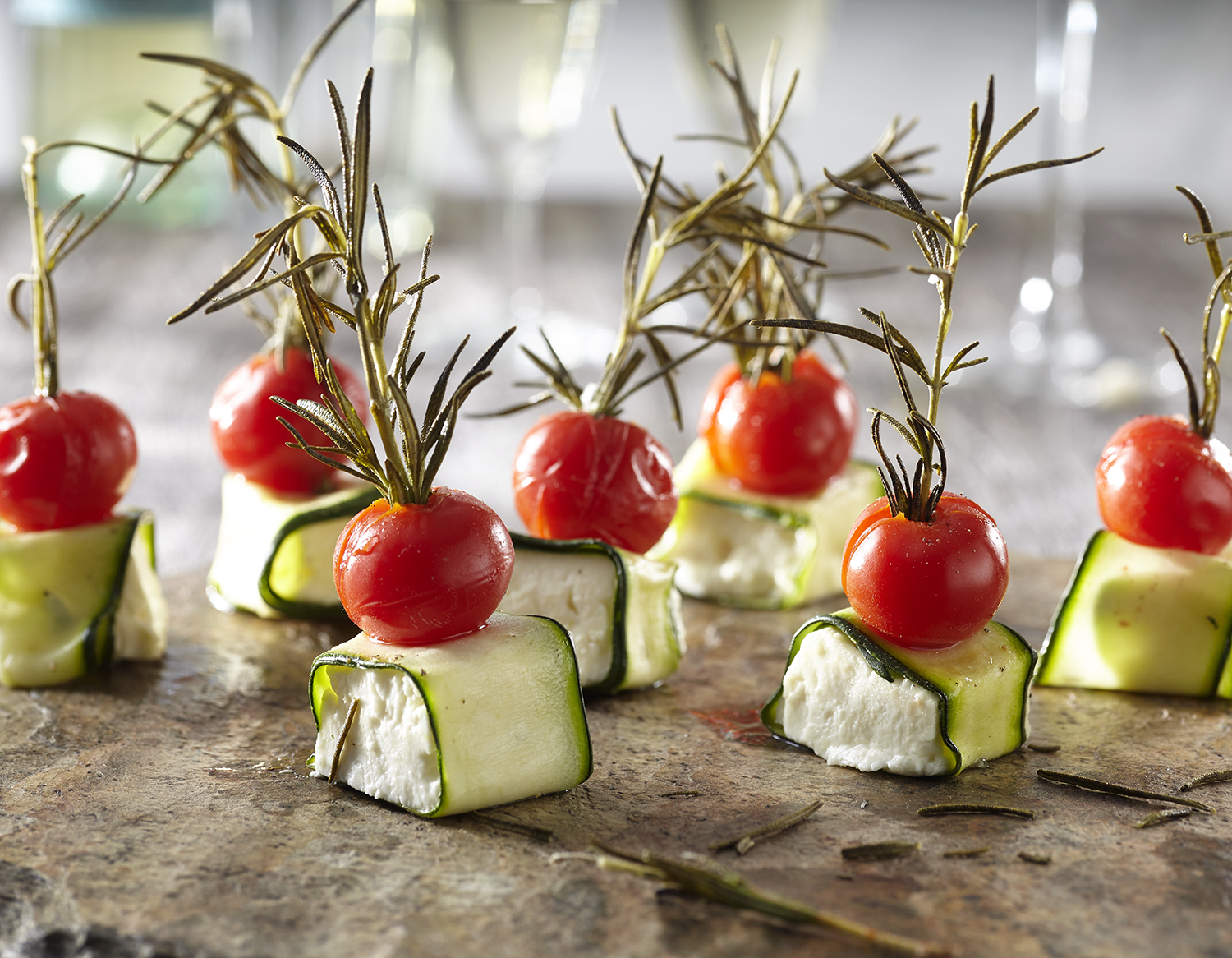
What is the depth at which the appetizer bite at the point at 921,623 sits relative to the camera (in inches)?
48.8

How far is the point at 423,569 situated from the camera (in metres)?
1.21

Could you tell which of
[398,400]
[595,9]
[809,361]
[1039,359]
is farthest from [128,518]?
[1039,359]

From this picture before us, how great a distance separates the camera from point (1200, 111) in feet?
18.0

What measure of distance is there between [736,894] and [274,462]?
0.85 m

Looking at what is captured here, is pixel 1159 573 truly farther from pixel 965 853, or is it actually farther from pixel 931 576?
pixel 965 853

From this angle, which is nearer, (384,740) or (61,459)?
(384,740)

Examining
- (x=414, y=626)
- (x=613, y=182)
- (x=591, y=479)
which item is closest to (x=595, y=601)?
(x=591, y=479)

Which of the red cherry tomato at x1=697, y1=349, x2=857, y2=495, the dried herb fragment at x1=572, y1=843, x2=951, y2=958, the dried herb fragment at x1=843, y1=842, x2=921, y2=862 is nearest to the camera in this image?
the dried herb fragment at x1=572, y1=843, x2=951, y2=958

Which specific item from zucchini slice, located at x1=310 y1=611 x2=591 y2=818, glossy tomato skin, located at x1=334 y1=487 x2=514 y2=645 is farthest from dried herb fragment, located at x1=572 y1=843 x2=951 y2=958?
glossy tomato skin, located at x1=334 y1=487 x2=514 y2=645

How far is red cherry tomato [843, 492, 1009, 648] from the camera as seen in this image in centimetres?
125

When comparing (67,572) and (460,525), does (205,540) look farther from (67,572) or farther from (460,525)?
(460,525)

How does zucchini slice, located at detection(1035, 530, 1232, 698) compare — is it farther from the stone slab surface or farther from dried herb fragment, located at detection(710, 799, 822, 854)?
dried herb fragment, located at detection(710, 799, 822, 854)

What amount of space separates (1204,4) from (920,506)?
476cm

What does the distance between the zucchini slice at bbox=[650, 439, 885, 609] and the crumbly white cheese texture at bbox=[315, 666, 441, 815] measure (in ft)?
1.86
